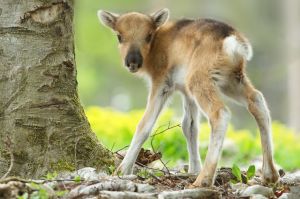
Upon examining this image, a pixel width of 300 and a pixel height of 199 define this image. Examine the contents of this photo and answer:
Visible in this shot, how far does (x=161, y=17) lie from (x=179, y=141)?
15.8ft

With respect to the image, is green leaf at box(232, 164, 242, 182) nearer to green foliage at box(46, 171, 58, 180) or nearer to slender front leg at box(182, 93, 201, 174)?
slender front leg at box(182, 93, 201, 174)

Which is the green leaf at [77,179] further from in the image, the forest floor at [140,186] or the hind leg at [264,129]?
the hind leg at [264,129]

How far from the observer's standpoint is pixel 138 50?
8648mm

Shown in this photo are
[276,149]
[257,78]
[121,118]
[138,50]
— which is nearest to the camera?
[138,50]

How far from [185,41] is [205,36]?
32 centimetres

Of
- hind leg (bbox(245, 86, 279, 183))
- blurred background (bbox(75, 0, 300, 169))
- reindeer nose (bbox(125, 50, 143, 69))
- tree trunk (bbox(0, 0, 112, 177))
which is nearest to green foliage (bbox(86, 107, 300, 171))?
reindeer nose (bbox(125, 50, 143, 69))

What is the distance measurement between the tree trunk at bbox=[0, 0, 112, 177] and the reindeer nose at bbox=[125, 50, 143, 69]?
3.72 feet

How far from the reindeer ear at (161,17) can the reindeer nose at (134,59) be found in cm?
46

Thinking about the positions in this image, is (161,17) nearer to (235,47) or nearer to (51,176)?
(235,47)

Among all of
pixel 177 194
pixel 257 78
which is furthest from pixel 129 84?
pixel 177 194

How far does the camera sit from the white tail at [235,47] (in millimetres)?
7625

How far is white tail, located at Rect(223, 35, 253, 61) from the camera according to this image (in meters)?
7.62

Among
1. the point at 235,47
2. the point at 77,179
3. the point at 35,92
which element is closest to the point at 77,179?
the point at 77,179

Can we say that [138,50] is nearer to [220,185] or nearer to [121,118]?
[220,185]
